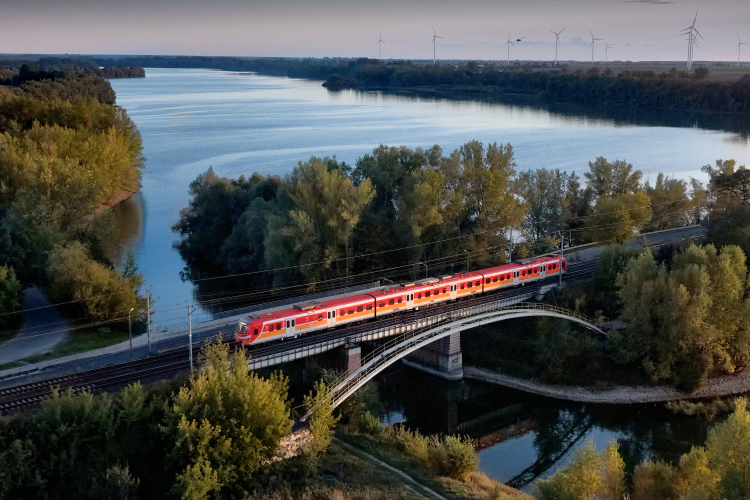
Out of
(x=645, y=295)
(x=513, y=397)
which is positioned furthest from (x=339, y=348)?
(x=645, y=295)

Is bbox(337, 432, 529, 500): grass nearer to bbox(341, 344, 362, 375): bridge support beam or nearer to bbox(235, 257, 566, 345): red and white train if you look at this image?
bbox(341, 344, 362, 375): bridge support beam

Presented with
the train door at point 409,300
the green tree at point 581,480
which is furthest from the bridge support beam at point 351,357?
the green tree at point 581,480

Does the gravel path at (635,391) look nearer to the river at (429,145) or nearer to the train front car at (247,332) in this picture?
the river at (429,145)

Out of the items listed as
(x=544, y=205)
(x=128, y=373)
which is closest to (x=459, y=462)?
(x=128, y=373)

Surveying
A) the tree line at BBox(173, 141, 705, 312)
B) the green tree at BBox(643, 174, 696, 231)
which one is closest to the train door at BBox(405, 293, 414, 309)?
the tree line at BBox(173, 141, 705, 312)

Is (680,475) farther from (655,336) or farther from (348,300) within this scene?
(348,300)
